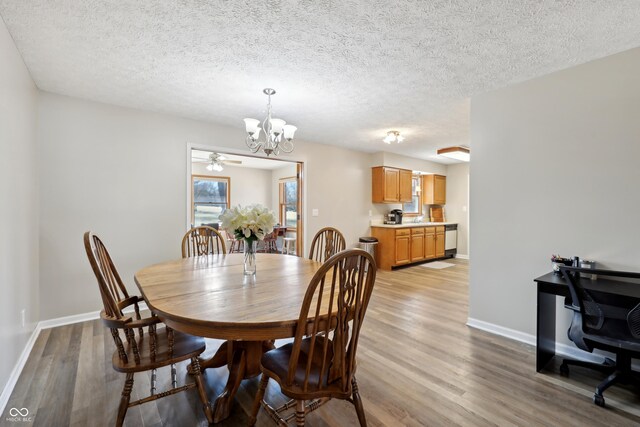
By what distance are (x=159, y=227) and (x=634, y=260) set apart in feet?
14.7

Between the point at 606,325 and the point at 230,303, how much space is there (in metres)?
2.31

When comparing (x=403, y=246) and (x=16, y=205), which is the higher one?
(x=16, y=205)

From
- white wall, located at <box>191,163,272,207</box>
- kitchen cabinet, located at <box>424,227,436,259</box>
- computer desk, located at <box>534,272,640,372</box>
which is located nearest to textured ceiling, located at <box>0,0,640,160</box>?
computer desk, located at <box>534,272,640,372</box>

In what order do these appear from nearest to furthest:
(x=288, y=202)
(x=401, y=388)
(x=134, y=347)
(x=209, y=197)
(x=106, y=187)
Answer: (x=134, y=347), (x=401, y=388), (x=106, y=187), (x=209, y=197), (x=288, y=202)

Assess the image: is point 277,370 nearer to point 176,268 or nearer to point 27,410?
point 176,268

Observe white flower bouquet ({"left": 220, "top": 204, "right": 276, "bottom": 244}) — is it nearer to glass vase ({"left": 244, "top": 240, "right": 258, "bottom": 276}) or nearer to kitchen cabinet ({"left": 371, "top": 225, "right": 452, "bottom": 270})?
glass vase ({"left": 244, "top": 240, "right": 258, "bottom": 276})

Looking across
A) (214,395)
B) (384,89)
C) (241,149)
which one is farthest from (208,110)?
(214,395)

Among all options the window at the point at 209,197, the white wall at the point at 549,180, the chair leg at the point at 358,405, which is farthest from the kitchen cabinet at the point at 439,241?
the chair leg at the point at 358,405

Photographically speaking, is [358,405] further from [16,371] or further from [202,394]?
[16,371]

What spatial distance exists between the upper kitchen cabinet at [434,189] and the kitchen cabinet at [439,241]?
0.81m

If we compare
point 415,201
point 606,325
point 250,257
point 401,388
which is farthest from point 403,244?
point 250,257

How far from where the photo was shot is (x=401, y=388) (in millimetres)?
1915

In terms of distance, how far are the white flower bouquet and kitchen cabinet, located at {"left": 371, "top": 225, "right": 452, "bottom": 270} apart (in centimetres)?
405

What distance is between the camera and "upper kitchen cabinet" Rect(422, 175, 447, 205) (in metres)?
7.09
